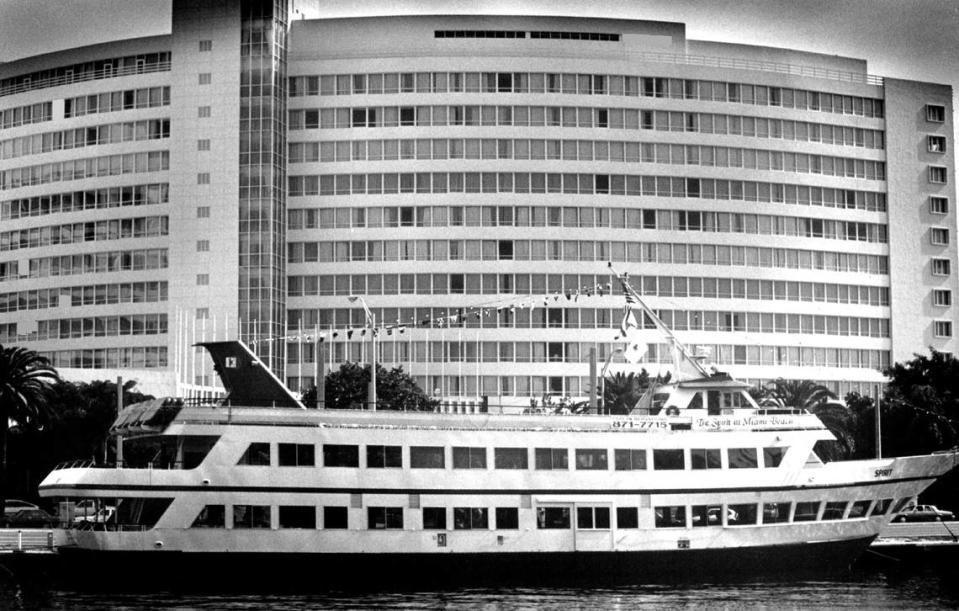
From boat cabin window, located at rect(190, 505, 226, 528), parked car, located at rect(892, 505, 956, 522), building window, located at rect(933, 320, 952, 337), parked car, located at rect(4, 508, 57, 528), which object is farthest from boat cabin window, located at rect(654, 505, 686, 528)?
building window, located at rect(933, 320, 952, 337)

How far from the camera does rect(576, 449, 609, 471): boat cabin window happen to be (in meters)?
51.6

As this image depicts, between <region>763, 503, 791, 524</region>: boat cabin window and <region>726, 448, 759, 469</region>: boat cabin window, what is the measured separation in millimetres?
1615

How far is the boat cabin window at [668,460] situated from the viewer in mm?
51906

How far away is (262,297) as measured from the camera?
356ft

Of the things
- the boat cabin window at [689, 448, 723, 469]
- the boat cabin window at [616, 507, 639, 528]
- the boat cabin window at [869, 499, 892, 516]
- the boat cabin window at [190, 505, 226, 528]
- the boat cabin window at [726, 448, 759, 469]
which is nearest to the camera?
the boat cabin window at [190, 505, 226, 528]

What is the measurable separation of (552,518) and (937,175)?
78.8m

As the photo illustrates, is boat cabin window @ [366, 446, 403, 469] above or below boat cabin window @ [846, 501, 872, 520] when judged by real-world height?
above

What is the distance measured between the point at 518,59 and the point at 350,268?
2136cm

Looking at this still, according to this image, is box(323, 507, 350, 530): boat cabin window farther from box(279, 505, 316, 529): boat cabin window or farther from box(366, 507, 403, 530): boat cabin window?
box(366, 507, 403, 530): boat cabin window

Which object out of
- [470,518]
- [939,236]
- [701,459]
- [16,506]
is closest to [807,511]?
[701,459]

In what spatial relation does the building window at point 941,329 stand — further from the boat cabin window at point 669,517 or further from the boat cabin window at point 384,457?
the boat cabin window at point 384,457

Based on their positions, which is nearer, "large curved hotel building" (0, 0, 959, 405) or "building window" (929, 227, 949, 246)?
"large curved hotel building" (0, 0, 959, 405)

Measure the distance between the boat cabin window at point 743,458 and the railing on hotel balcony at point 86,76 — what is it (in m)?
73.3

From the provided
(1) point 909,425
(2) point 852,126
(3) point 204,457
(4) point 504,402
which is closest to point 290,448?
(3) point 204,457
